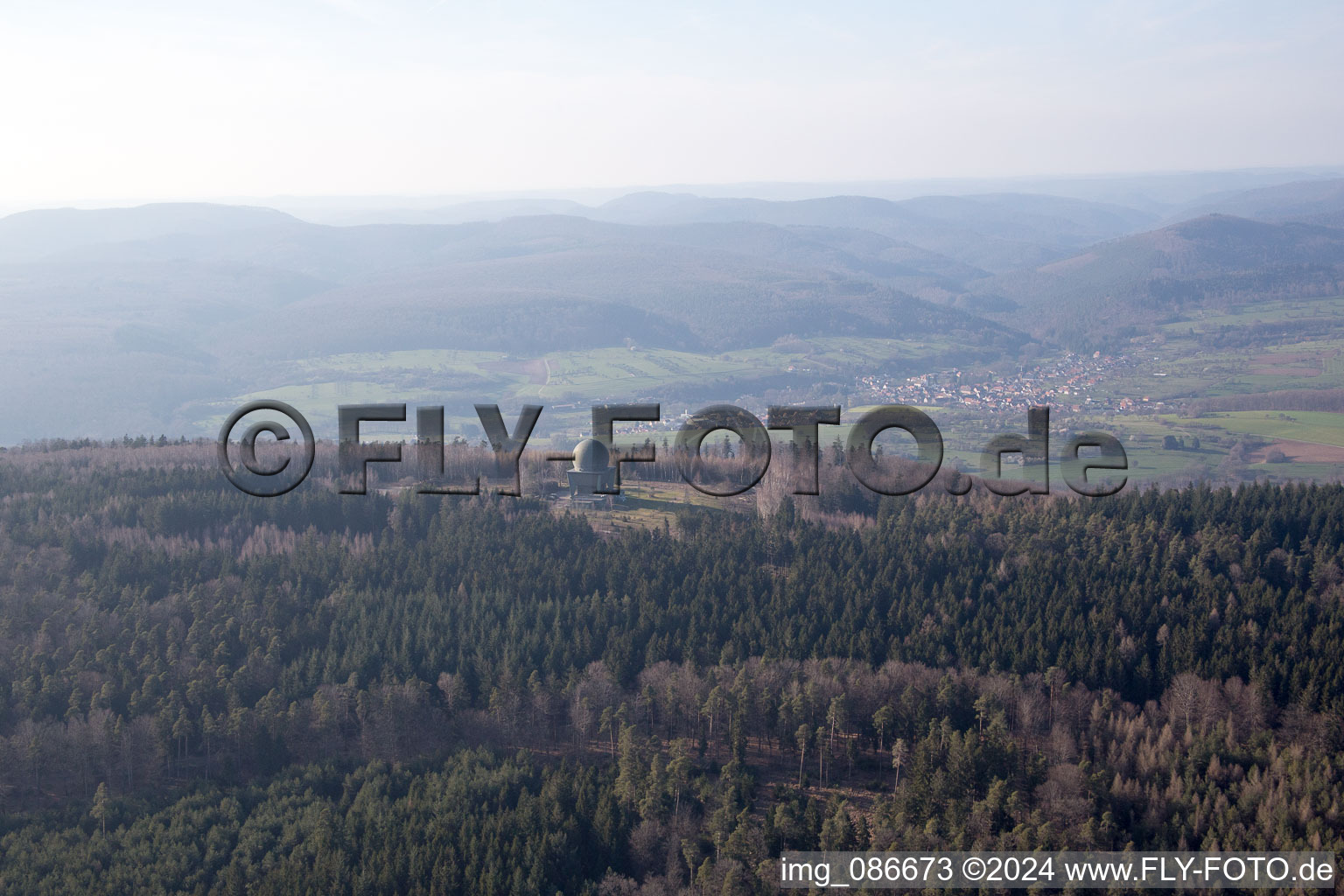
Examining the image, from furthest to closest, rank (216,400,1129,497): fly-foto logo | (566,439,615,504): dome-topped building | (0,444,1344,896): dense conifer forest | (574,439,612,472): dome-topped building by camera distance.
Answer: (574,439,612,472): dome-topped building
(566,439,615,504): dome-topped building
(216,400,1129,497): fly-foto logo
(0,444,1344,896): dense conifer forest

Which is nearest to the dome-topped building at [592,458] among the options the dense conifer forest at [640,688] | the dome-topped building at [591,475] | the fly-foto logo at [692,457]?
the dome-topped building at [591,475]

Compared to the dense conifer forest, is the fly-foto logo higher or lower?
higher

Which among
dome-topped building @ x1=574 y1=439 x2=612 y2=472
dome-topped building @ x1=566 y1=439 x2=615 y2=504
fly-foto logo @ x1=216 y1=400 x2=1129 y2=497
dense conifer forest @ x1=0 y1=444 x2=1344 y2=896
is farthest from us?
dome-topped building @ x1=574 y1=439 x2=612 y2=472

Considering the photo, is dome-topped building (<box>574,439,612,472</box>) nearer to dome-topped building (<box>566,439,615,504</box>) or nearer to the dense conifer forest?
dome-topped building (<box>566,439,615,504</box>)

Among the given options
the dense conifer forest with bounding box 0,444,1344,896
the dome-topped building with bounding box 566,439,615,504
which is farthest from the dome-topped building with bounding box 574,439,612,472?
the dense conifer forest with bounding box 0,444,1344,896

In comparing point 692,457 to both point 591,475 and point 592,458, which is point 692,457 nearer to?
point 592,458

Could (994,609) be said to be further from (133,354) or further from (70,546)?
(133,354)
